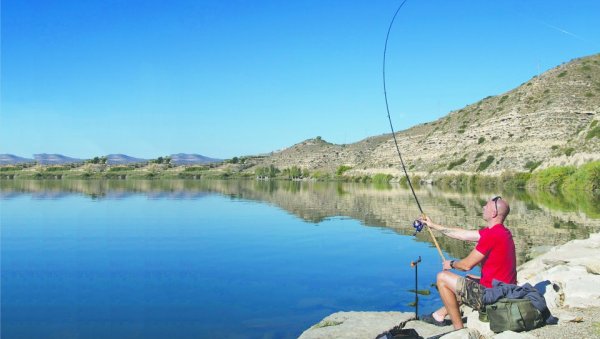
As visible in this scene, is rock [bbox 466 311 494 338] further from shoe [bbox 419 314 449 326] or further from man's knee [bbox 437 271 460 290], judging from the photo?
shoe [bbox 419 314 449 326]

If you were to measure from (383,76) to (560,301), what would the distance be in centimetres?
708

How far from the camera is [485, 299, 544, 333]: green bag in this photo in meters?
6.78

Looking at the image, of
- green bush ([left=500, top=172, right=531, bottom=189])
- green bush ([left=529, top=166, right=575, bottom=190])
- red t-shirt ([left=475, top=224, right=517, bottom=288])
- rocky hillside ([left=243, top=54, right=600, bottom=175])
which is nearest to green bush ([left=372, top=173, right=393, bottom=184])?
rocky hillside ([left=243, top=54, right=600, bottom=175])

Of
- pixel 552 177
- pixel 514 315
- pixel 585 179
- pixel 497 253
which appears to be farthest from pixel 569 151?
pixel 514 315

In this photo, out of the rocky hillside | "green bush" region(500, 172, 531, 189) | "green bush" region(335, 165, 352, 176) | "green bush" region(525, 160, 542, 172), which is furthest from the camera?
"green bush" region(335, 165, 352, 176)

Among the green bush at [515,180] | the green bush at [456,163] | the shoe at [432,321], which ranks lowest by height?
the shoe at [432,321]

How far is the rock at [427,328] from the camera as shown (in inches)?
325

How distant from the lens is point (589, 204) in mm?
36406

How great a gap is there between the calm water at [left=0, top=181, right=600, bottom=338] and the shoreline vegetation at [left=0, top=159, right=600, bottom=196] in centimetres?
2258

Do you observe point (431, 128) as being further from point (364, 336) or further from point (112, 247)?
point (364, 336)

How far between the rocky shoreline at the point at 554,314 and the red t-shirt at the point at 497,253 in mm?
693

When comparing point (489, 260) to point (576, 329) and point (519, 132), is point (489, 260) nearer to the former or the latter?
point (576, 329)

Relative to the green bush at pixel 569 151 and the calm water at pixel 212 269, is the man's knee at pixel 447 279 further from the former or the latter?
the green bush at pixel 569 151

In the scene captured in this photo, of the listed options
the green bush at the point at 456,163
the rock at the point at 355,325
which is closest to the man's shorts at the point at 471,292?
the rock at the point at 355,325
